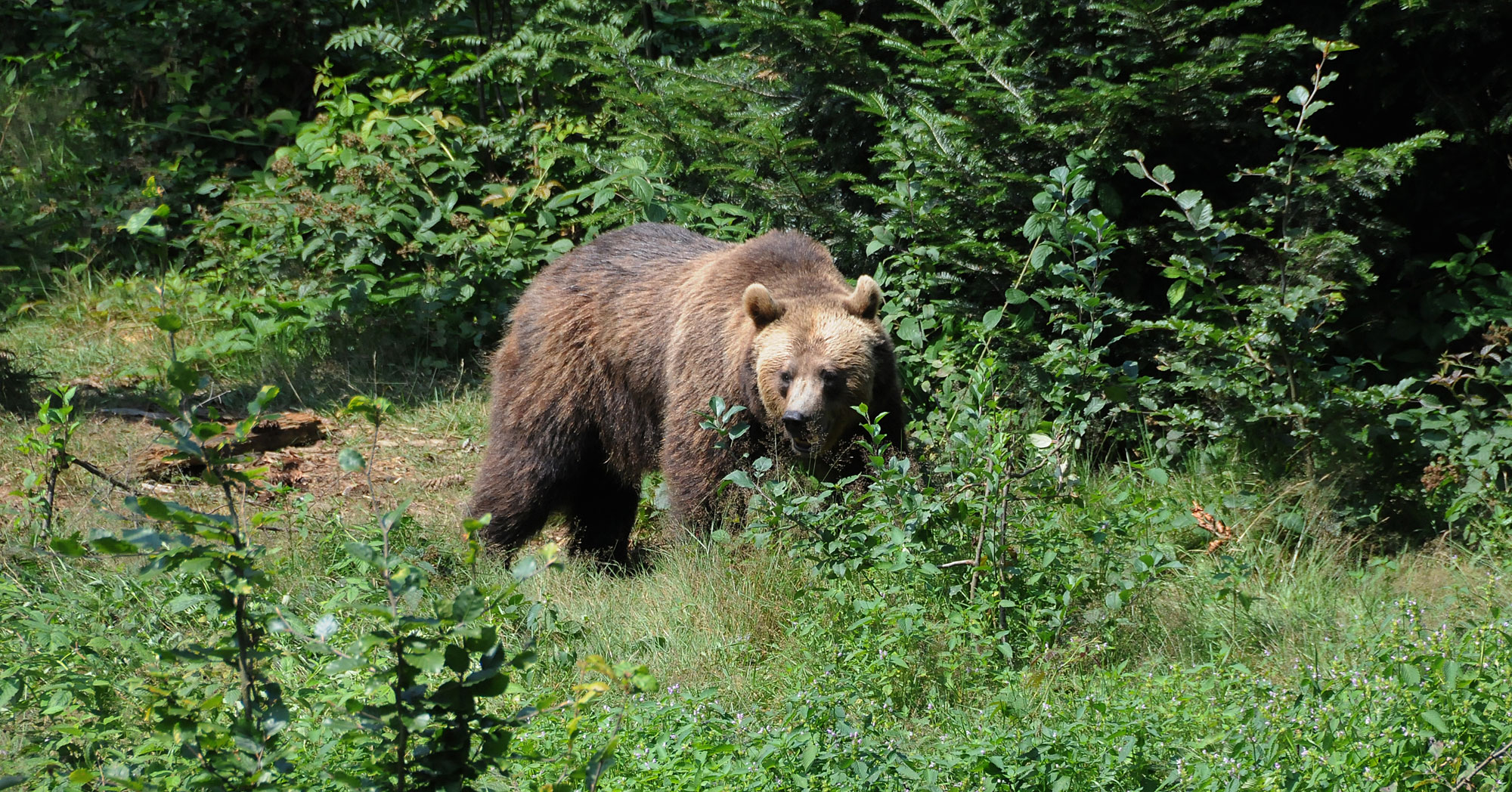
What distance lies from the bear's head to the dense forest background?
0.30 metres

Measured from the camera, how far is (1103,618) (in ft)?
13.0

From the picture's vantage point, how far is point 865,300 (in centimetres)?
527

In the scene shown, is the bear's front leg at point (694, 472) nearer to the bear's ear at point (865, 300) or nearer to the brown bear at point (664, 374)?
the brown bear at point (664, 374)

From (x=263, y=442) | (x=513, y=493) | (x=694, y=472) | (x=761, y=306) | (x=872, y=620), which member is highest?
(x=761, y=306)

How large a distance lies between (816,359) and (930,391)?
123cm

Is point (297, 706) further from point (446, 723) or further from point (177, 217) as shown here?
point (177, 217)

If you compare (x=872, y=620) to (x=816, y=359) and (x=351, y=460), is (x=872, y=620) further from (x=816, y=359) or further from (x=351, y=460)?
(x=351, y=460)

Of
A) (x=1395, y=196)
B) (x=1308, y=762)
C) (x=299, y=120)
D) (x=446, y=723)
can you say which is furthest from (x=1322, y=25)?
(x=299, y=120)

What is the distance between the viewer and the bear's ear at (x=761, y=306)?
5129mm

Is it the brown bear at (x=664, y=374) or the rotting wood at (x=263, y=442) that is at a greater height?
the brown bear at (x=664, y=374)

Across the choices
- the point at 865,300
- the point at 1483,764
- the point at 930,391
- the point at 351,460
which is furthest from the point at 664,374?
the point at 1483,764

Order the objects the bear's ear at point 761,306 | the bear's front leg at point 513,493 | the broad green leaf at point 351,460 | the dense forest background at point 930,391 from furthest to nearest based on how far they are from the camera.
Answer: the bear's front leg at point 513,493 < the bear's ear at point 761,306 < the dense forest background at point 930,391 < the broad green leaf at point 351,460

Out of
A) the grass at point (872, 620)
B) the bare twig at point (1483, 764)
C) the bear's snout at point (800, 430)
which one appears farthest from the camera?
the bear's snout at point (800, 430)

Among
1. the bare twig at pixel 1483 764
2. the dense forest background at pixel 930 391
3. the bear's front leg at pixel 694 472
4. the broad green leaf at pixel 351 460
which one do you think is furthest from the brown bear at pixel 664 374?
the broad green leaf at pixel 351 460
